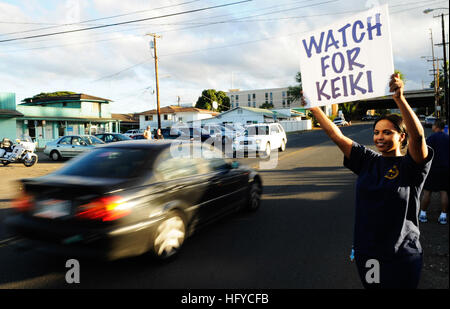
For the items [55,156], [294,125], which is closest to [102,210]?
[55,156]

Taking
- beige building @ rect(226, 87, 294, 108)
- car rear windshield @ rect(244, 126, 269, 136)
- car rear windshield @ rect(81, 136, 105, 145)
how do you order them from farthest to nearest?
beige building @ rect(226, 87, 294, 108) < car rear windshield @ rect(244, 126, 269, 136) < car rear windshield @ rect(81, 136, 105, 145)

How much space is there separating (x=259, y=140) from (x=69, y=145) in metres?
10.3

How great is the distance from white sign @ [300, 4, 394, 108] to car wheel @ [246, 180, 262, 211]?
12.1ft

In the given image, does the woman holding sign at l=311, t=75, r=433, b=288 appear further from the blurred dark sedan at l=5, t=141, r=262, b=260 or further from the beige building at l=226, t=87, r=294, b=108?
the beige building at l=226, t=87, r=294, b=108

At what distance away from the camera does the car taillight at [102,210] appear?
3.42 metres

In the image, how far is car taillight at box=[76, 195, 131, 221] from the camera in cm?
342

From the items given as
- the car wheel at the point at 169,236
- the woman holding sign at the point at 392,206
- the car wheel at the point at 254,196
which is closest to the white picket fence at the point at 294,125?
the car wheel at the point at 254,196

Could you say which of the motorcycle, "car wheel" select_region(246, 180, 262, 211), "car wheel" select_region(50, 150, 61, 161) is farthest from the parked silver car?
"car wheel" select_region(246, 180, 262, 211)

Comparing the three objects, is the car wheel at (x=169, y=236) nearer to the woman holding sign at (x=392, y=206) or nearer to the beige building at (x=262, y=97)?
the woman holding sign at (x=392, y=206)

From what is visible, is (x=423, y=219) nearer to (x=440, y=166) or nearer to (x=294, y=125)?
(x=440, y=166)

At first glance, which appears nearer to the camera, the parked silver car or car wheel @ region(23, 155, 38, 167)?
car wheel @ region(23, 155, 38, 167)

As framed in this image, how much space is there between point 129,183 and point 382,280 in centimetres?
274

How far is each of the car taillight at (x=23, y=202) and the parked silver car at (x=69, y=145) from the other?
14.1 metres
